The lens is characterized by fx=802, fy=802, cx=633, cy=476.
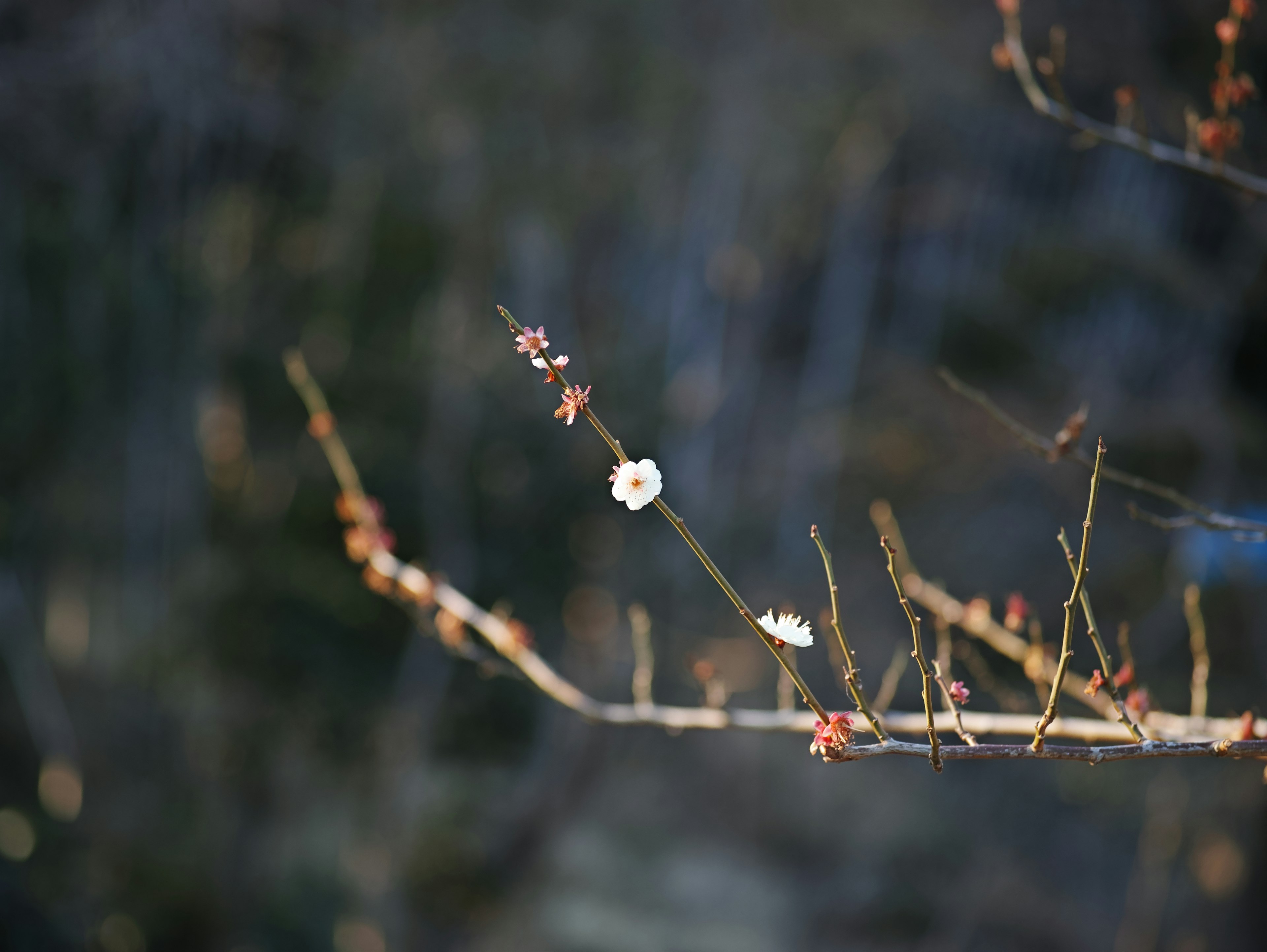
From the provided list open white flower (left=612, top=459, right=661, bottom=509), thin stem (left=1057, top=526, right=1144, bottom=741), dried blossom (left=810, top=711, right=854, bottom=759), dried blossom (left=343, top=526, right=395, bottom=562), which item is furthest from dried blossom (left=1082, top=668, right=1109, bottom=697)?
dried blossom (left=343, top=526, right=395, bottom=562)

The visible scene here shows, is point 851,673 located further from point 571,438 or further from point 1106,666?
point 571,438

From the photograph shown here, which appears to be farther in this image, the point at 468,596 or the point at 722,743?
the point at 722,743

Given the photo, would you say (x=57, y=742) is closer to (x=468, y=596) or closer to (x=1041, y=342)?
(x=468, y=596)

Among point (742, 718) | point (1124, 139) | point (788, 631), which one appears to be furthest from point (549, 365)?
point (1124, 139)

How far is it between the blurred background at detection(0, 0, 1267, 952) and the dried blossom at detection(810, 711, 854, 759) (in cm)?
340

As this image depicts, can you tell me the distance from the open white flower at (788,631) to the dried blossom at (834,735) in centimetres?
7

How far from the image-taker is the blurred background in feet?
12.2

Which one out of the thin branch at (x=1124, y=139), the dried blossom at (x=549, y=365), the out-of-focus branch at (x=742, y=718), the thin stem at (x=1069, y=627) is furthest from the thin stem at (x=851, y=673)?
the thin branch at (x=1124, y=139)

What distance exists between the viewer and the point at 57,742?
389 cm

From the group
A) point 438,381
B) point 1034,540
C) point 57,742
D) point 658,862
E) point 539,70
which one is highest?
point 539,70

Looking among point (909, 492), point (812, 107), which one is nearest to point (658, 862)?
point (909, 492)

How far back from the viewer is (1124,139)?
1.13 meters

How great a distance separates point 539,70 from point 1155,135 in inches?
115

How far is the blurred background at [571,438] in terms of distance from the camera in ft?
12.2
